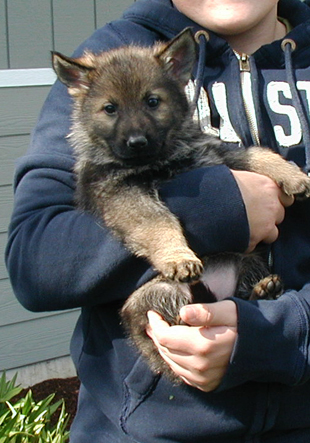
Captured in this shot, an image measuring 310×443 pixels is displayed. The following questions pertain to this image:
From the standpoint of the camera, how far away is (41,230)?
7.59 feet

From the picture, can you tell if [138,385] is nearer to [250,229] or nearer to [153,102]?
[250,229]

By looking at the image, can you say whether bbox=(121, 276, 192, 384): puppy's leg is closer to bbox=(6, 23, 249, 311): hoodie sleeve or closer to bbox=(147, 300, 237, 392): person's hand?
bbox=(6, 23, 249, 311): hoodie sleeve

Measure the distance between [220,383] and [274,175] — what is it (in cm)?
89

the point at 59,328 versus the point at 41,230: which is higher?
the point at 41,230

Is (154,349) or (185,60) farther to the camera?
(185,60)

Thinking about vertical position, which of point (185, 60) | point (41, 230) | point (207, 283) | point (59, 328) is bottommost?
point (59, 328)

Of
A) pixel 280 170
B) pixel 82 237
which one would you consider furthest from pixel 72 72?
pixel 280 170

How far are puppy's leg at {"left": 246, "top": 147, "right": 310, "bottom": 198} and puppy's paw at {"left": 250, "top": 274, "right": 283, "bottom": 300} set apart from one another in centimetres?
36

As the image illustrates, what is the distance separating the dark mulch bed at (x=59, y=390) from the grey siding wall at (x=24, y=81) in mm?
246

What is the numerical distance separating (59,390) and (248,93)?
3.43 m

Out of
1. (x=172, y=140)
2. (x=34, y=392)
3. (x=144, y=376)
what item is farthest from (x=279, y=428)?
(x=34, y=392)

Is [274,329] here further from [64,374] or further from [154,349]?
[64,374]

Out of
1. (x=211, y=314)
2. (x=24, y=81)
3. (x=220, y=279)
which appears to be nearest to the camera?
(x=211, y=314)

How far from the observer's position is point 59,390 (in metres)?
5.28
